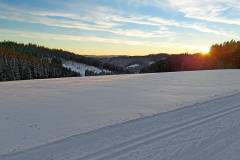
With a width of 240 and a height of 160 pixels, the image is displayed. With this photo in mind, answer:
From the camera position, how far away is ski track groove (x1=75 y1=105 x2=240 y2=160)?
5.30 m

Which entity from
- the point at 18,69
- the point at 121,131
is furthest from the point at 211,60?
the point at 121,131

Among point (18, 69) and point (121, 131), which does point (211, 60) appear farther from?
point (121, 131)

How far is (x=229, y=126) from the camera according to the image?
7387 millimetres

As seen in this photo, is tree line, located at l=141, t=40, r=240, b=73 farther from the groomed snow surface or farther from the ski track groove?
the ski track groove

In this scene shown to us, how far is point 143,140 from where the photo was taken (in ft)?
20.3

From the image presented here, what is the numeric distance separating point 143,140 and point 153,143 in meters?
0.27

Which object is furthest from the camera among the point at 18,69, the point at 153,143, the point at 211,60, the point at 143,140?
the point at 211,60

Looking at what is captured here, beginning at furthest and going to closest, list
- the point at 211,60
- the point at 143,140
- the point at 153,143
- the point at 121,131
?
the point at 211,60 < the point at 121,131 < the point at 143,140 < the point at 153,143

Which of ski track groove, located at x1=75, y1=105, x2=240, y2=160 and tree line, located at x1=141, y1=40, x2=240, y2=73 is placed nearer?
ski track groove, located at x1=75, y1=105, x2=240, y2=160

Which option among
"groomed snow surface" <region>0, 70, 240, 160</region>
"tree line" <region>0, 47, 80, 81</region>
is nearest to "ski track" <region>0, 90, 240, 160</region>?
"groomed snow surface" <region>0, 70, 240, 160</region>

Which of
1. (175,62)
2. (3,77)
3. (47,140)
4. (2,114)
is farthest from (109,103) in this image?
(175,62)

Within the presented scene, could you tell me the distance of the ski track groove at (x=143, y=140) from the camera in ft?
17.4

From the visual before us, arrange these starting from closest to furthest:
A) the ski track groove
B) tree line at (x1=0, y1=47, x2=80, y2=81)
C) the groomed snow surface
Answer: the ski track groove < the groomed snow surface < tree line at (x1=0, y1=47, x2=80, y2=81)

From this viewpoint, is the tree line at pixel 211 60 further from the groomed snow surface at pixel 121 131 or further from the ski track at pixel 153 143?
the ski track at pixel 153 143
